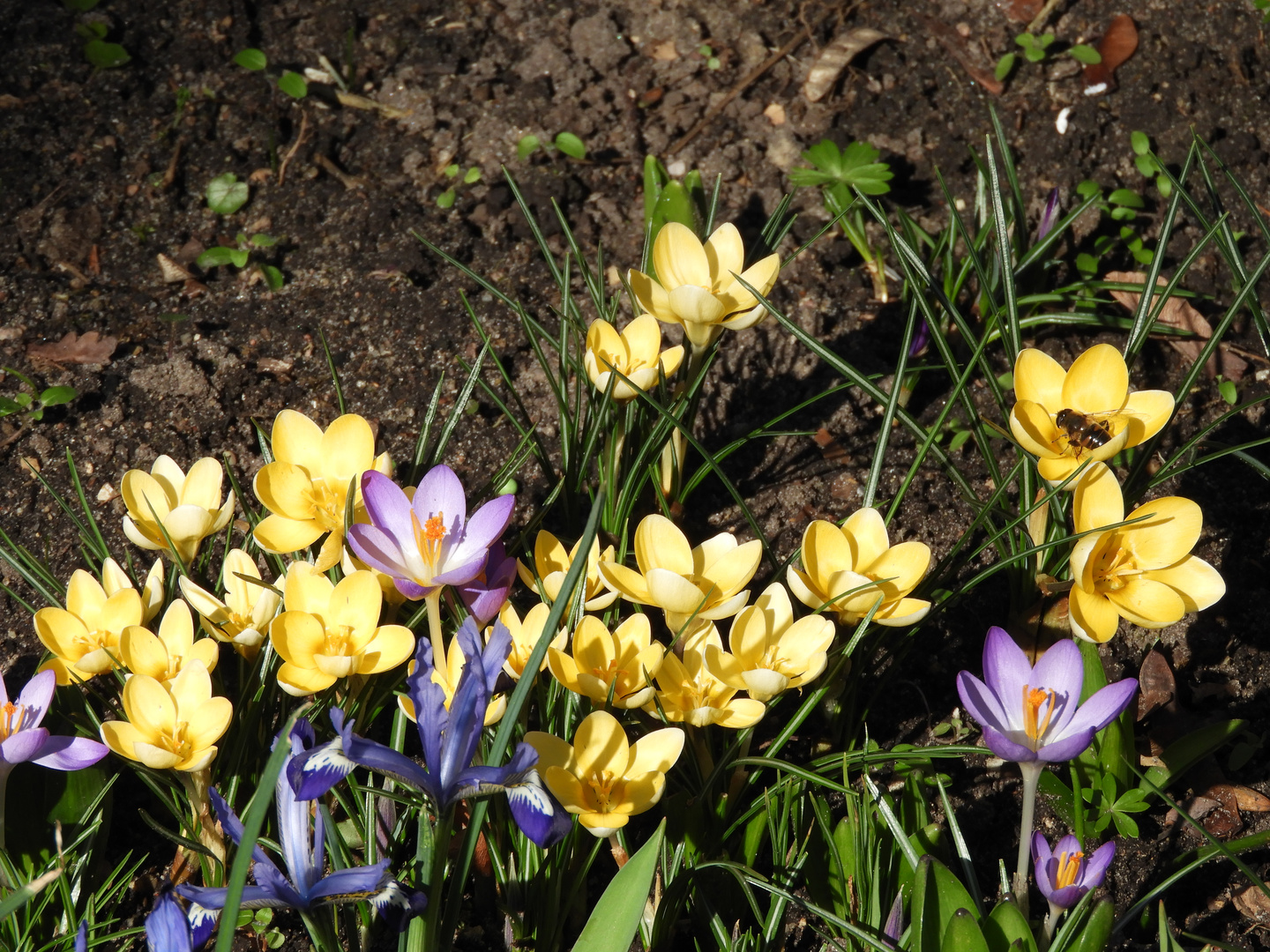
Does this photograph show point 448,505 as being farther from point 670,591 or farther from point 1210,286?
point 1210,286

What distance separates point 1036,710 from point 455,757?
26.6 inches

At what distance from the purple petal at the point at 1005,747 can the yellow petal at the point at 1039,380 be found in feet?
1.89

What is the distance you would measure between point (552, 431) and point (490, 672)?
43.7 inches

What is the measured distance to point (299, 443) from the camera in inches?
54.6

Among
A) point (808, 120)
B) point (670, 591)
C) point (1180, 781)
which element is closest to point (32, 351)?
point (670, 591)

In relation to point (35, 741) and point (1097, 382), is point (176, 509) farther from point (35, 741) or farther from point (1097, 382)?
point (1097, 382)

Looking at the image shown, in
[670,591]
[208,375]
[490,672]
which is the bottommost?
[208,375]

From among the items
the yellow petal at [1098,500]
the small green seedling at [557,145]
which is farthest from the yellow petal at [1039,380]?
the small green seedling at [557,145]

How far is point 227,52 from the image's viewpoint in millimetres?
2629

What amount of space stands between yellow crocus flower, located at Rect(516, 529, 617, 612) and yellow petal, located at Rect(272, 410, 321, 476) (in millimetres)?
322

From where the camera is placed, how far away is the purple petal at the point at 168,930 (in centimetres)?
93

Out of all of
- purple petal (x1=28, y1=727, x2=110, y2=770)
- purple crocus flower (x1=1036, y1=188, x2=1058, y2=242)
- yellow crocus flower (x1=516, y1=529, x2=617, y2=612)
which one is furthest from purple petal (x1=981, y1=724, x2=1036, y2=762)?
purple crocus flower (x1=1036, y1=188, x2=1058, y2=242)

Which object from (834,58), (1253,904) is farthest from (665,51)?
(1253,904)

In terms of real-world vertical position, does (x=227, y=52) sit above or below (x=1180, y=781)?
above
